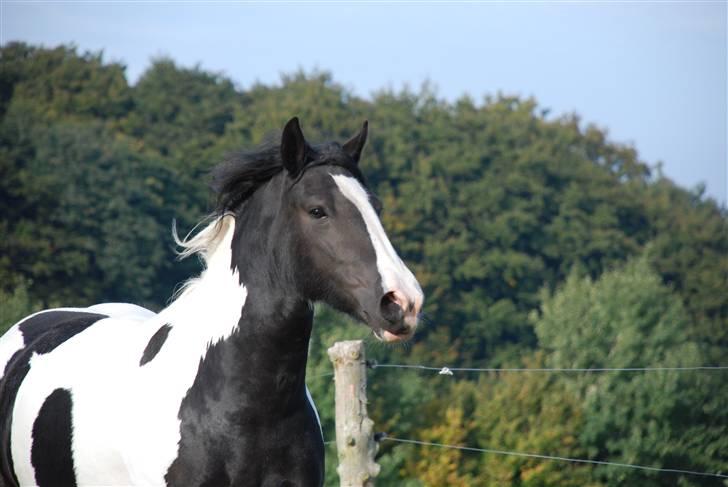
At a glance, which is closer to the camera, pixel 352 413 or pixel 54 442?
pixel 54 442

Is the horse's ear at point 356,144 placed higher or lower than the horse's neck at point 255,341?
higher

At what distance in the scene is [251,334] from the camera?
4906 mm

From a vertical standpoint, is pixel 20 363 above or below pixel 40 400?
above

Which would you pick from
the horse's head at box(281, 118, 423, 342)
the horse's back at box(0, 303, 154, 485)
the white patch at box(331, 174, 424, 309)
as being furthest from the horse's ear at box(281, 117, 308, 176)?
the horse's back at box(0, 303, 154, 485)

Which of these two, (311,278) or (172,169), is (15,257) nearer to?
(172,169)

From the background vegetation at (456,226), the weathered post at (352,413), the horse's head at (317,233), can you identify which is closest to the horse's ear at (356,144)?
the horse's head at (317,233)

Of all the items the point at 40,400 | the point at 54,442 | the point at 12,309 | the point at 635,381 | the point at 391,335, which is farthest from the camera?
the point at 635,381

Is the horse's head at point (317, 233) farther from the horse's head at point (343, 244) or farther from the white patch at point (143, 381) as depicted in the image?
the white patch at point (143, 381)

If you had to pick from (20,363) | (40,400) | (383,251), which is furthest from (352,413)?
(383,251)

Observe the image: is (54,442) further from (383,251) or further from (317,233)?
(383,251)

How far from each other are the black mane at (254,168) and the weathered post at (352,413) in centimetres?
304

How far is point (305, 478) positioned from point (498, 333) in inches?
1695

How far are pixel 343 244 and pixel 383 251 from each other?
18 cm

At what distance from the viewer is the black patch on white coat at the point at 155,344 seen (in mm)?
5180
